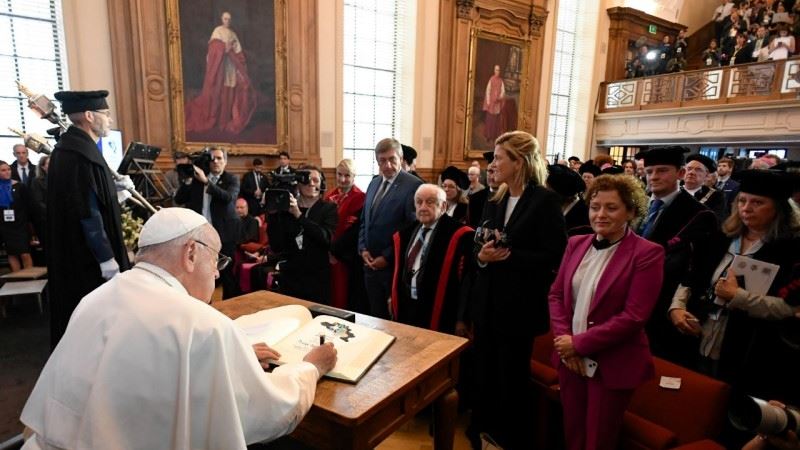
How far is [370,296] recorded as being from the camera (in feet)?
10.8

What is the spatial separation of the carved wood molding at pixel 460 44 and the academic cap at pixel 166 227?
9023 mm

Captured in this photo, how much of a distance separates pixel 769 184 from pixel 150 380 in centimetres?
259

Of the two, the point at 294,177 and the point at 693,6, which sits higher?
the point at 693,6

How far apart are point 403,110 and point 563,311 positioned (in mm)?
8364

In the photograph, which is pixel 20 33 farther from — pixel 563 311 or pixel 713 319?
pixel 713 319

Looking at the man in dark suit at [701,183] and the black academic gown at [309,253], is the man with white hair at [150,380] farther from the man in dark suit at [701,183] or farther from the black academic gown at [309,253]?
the man in dark suit at [701,183]

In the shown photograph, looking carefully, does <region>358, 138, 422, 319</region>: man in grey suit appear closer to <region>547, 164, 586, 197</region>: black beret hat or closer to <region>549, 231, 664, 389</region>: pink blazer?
<region>547, 164, 586, 197</region>: black beret hat

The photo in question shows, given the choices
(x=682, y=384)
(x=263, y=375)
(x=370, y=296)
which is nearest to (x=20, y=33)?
(x=370, y=296)

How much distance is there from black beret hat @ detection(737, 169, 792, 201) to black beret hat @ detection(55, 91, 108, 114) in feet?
12.0

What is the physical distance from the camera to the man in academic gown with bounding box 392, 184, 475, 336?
270 cm

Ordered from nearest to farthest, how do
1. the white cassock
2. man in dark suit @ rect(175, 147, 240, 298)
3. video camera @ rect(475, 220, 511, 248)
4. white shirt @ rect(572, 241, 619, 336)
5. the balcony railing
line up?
the white cassock → white shirt @ rect(572, 241, 619, 336) → video camera @ rect(475, 220, 511, 248) → man in dark suit @ rect(175, 147, 240, 298) → the balcony railing

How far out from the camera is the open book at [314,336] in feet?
4.91

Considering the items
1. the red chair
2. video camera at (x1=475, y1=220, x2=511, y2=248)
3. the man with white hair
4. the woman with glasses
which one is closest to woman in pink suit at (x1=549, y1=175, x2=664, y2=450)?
the red chair

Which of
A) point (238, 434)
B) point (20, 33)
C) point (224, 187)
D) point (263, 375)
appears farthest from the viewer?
point (20, 33)
